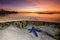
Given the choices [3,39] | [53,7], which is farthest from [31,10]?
[3,39]

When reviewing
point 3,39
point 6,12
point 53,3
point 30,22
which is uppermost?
point 53,3

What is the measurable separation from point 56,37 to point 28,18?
391 mm

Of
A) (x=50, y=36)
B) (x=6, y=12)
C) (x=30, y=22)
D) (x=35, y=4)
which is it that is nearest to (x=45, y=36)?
(x=50, y=36)

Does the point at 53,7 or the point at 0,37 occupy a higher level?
the point at 53,7

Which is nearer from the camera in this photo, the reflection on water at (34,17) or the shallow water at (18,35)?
the shallow water at (18,35)

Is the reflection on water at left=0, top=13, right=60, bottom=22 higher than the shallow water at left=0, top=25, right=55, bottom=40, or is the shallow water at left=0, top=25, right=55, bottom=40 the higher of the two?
the reflection on water at left=0, top=13, right=60, bottom=22

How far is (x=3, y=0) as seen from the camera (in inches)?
58.5

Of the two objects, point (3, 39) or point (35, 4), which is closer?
point (3, 39)

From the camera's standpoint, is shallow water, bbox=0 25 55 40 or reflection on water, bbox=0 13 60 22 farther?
reflection on water, bbox=0 13 60 22

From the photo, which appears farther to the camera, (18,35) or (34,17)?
(34,17)

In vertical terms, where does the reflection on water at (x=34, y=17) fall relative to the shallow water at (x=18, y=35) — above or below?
above

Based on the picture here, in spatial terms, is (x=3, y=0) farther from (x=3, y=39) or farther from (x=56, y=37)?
(x=56, y=37)

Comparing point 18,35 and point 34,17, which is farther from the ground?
point 34,17

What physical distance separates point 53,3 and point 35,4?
0.20 m
